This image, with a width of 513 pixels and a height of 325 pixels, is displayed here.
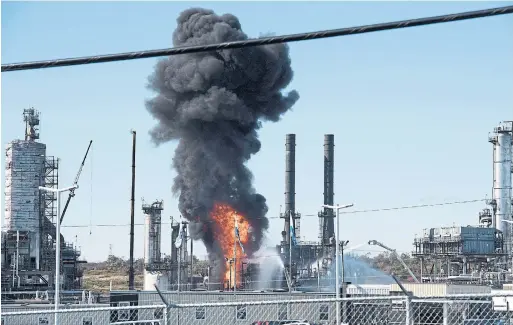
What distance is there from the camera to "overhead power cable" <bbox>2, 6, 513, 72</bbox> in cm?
885

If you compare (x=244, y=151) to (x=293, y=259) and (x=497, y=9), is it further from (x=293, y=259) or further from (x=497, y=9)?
(x=497, y=9)

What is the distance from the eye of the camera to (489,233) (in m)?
74.9

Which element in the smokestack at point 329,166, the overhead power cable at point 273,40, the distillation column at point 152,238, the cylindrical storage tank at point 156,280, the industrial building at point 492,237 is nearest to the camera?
the overhead power cable at point 273,40

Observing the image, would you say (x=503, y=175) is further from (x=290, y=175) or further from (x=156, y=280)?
(x=156, y=280)

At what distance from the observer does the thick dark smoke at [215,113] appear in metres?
78.8

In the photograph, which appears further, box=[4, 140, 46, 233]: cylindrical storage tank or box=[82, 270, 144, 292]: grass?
box=[82, 270, 144, 292]: grass

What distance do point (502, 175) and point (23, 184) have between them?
38.6 metres

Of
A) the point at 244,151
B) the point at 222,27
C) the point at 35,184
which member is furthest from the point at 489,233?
the point at 35,184

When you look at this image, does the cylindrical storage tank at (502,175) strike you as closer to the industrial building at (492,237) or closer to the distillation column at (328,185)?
the industrial building at (492,237)

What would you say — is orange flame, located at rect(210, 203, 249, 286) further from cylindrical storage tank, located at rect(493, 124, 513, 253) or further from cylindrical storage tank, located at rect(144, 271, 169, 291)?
cylindrical storage tank, located at rect(493, 124, 513, 253)

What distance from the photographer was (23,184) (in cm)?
6631

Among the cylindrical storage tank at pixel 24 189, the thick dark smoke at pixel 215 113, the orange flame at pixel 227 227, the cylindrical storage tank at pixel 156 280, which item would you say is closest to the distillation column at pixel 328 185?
the thick dark smoke at pixel 215 113

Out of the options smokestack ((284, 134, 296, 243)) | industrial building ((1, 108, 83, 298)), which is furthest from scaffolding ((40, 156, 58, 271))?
smokestack ((284, 134, 296, 243))

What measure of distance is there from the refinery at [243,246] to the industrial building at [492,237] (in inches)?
3.3
